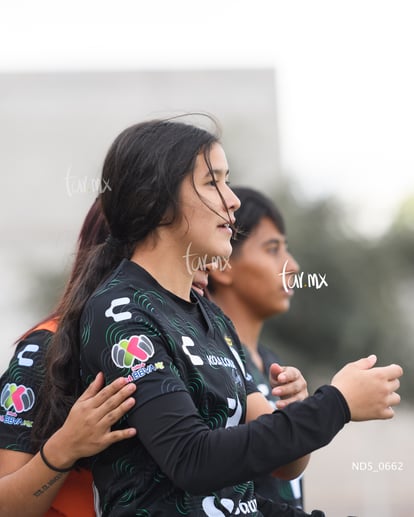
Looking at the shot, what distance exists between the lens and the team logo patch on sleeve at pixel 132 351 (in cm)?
186

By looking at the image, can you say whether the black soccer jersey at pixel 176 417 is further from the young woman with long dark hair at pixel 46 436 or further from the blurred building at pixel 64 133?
the blurred building at pixel 64 133

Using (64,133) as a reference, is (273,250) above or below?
above

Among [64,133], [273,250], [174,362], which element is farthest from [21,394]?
[64,133]

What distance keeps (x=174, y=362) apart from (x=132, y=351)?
9cm

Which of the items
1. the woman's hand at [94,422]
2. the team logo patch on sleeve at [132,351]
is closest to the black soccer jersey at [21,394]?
the woman's hand at [94,422]

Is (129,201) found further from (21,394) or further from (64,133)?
(64,133)

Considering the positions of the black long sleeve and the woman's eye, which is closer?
the black long sleeve

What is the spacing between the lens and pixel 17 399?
7.47ft

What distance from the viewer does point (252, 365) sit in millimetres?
3465

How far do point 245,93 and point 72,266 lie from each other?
9.82 metres

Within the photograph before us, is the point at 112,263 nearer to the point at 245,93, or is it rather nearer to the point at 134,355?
the point at 134,355

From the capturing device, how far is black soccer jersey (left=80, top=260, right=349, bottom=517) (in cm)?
178

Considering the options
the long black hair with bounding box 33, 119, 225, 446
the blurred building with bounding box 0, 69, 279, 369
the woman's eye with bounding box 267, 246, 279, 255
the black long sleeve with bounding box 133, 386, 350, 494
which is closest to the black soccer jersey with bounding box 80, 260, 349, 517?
the black long sleeve with bounding box 133, 386, 350, 494

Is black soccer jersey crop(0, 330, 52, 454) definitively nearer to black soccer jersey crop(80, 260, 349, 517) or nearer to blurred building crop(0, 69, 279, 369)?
black soccer jersey crop(80, 260, 349, 517)
